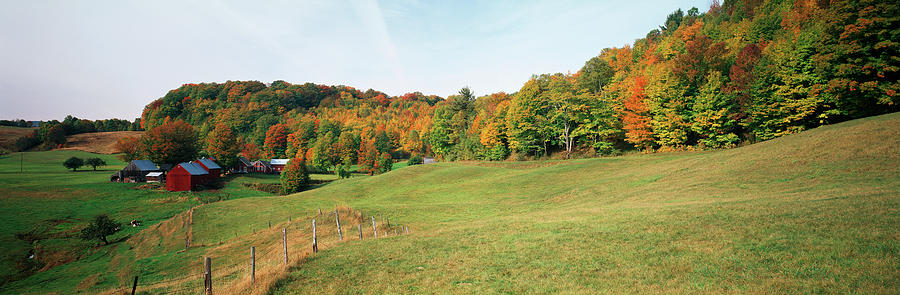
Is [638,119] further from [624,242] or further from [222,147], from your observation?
[222,147]

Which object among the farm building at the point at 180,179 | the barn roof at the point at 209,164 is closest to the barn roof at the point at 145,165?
the barn roof at the point at 209,164

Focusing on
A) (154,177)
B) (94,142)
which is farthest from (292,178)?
(94,142)

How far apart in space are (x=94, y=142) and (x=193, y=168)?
94441 mm

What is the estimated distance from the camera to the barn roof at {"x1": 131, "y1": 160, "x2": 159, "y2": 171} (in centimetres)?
6694

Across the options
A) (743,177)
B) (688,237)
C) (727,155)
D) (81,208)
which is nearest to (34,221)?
(81,208)

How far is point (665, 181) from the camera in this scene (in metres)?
26.3

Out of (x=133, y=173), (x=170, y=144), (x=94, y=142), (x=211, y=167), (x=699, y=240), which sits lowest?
(x=133, y=173)

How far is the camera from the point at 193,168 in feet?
212

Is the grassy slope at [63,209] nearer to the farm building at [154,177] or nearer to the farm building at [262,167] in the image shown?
the farm building at [154,177]

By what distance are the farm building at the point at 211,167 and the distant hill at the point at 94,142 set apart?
66621 mm

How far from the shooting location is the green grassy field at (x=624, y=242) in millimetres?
8711

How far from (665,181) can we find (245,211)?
42005 millimetres

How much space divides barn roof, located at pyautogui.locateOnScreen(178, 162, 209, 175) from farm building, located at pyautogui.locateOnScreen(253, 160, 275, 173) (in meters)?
34.5

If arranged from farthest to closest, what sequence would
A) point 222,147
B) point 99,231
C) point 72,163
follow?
point 222,147, point 72,163, point 99,231
